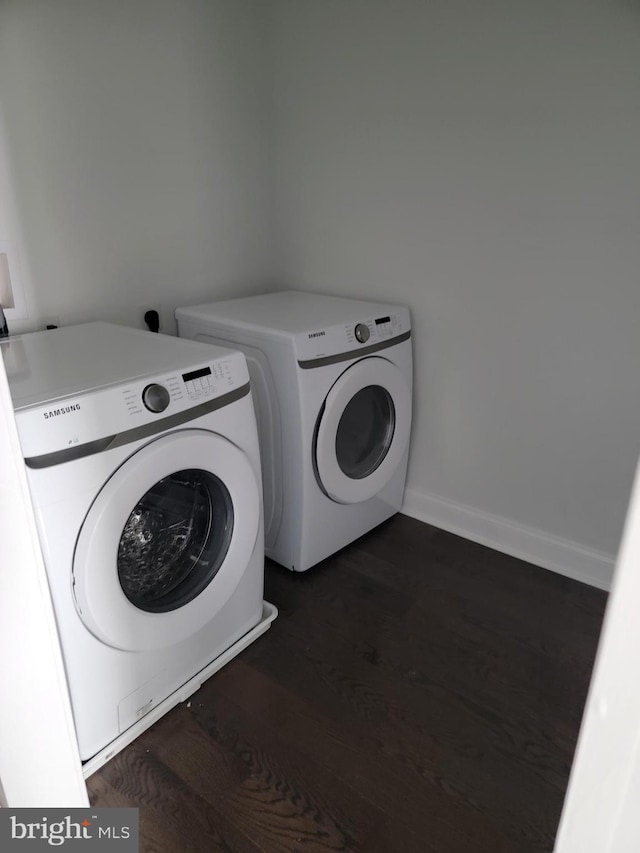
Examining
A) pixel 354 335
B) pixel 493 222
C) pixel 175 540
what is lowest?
pixel 175 540

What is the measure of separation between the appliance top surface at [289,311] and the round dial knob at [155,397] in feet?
1.72

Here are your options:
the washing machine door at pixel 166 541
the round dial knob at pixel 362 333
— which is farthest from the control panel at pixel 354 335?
the washing machine door at pixel 166 541

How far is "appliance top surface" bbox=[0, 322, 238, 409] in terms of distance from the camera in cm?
121

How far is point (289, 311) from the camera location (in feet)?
6.54

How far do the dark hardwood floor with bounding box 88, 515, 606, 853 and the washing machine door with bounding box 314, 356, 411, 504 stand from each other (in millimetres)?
329

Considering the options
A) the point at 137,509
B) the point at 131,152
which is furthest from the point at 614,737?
the point at 131,152

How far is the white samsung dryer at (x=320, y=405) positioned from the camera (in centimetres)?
175

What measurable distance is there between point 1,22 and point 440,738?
2.06 m

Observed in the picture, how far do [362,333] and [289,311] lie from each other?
0.28 m

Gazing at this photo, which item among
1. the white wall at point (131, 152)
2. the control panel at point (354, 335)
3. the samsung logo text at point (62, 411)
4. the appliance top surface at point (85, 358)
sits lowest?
the control panel at point (354, 335)

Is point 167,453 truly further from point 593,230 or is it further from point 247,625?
point 593,230

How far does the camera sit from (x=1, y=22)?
1.52 metres

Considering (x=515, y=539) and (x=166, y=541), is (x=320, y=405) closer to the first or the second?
(x=166, y=541)

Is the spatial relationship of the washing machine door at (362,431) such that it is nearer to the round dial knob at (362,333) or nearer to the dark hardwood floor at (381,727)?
the round dial knob at (362,333)
